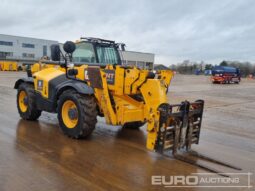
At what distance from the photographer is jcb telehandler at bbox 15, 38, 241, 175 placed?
5.39 metres

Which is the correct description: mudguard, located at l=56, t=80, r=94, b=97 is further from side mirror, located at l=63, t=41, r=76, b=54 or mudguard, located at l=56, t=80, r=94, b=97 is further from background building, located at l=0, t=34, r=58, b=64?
→ background building, located at l=0, t=34, r=58, b=64

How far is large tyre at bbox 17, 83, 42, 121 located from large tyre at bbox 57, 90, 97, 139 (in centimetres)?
150

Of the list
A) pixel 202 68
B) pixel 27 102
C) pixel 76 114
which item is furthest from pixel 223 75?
pixel 202 68

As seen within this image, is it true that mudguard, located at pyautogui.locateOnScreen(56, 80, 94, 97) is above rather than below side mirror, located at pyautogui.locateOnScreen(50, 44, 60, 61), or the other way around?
below

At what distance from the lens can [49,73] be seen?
7.64 metres

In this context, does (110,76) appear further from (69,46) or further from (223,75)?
(223,75)

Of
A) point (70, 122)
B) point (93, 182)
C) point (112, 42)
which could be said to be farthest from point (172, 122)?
point (112, 42)

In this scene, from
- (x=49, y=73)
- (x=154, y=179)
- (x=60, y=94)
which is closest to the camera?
(x=154, y=179)

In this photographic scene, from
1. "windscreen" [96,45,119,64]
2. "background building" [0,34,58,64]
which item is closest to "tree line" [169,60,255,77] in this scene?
"background building" [0,34,58,64]

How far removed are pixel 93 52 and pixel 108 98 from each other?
63.7 inches

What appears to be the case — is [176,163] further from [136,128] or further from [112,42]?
[112,42]

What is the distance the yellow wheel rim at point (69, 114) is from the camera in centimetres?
655

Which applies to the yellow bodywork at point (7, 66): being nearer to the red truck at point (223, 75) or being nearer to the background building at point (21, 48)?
the background building at point (21, 48)

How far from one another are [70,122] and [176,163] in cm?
258
